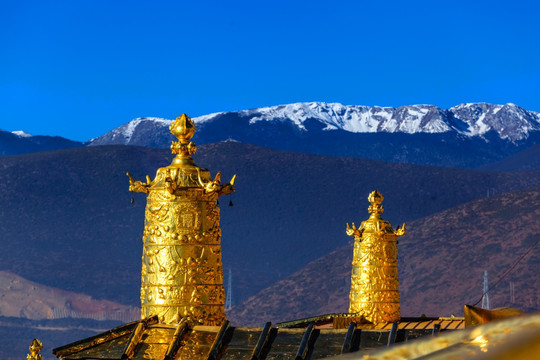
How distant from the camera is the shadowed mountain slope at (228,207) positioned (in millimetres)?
85625

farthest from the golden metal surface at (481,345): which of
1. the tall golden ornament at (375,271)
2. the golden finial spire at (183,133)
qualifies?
the tall golden ornament at (375,271)

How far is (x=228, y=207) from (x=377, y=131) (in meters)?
85.5

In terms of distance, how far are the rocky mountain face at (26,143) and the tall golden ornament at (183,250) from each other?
149 m

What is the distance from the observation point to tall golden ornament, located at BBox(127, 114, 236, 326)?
6.64 meters

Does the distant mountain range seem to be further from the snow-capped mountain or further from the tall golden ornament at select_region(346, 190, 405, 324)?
the tall golden ornament at select_region(346, 190, 405, 324)

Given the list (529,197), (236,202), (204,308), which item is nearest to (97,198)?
(236,202)

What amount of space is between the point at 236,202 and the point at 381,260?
86862 mm

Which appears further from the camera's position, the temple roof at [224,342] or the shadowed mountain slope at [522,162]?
the shadowed mountain slope at [522,162]

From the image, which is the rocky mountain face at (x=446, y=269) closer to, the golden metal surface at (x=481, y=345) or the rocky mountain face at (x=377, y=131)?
the golden metal surface at (x=481, y=345)

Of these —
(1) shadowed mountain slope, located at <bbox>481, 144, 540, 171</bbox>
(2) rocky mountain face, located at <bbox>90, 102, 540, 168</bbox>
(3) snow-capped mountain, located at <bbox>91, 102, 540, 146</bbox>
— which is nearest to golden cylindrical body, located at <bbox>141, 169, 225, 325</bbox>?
(1) shadowed mountain slope, located at <bbox>481, 144, 540, 171</bbox>

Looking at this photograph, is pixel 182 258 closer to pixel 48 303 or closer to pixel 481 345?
pixel 481 345

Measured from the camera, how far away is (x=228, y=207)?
3863 inches

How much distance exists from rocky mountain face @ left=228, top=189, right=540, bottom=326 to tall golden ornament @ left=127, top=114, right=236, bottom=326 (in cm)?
5922

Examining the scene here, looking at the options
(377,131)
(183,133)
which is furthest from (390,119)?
(183,133)
